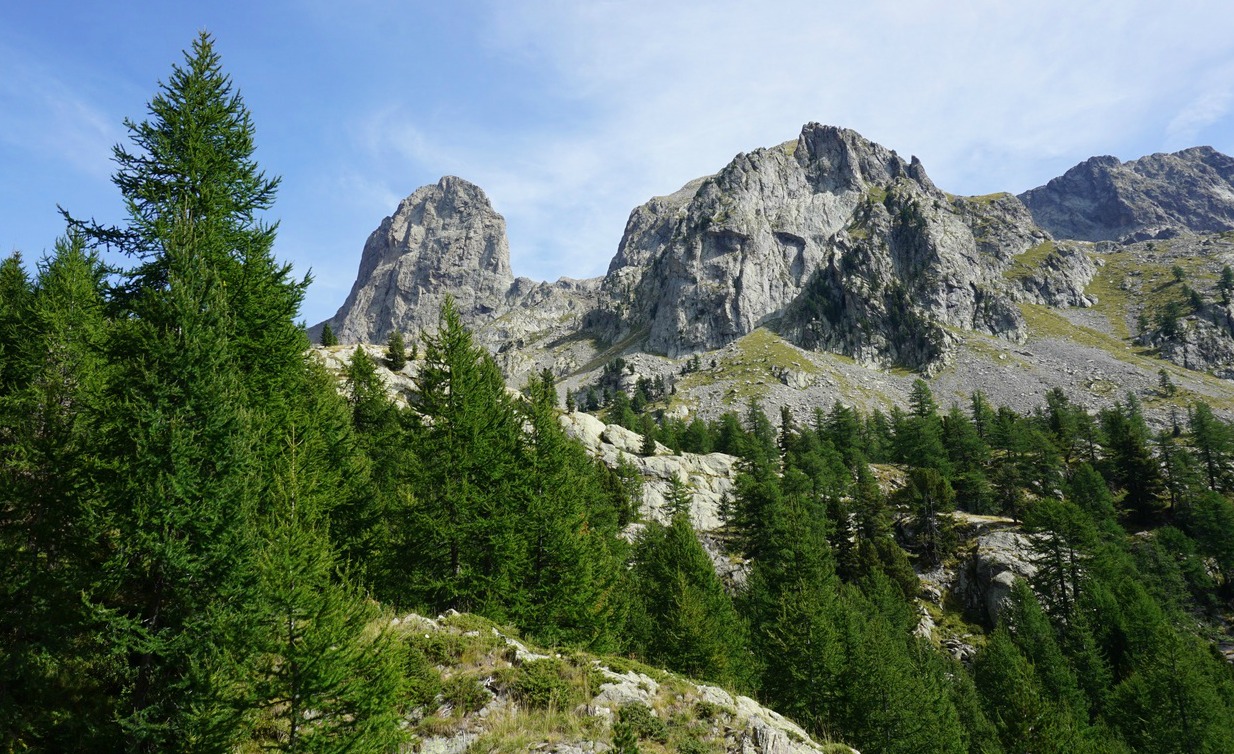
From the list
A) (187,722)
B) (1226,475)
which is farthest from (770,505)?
(1226,475)

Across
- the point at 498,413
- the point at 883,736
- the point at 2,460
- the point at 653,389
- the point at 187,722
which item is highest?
the point at 653,389

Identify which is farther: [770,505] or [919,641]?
[770,505]

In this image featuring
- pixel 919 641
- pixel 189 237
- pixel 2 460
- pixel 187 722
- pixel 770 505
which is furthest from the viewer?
pixel 770 505

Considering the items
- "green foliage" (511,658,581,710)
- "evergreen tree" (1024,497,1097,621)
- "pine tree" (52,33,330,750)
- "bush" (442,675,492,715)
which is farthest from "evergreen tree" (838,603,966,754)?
"evergreen tree" (1024,497,1097,621)

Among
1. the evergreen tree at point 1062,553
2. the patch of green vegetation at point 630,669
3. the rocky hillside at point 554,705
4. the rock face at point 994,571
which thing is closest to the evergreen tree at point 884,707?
the rocky hillside at point 554,705

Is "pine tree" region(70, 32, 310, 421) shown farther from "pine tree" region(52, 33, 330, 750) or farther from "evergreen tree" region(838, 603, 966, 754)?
"evergreen tree" region(838, 603, 966, 754)

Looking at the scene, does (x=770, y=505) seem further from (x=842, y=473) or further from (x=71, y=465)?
(x=71, y=465)

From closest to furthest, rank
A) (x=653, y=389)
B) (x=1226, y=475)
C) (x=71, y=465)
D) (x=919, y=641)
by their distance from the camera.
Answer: (x=71, y=465), (x=919, y=641), (x=1226, y=475), (x=653, y=389)

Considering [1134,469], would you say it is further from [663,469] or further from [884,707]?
[884,707]

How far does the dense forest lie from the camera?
1026 centimetres

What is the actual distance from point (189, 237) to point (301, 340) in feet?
17.6

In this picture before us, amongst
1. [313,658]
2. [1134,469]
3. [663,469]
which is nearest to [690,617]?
[313,658]

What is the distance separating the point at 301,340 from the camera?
59.4ft

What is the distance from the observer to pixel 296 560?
1061 cm
